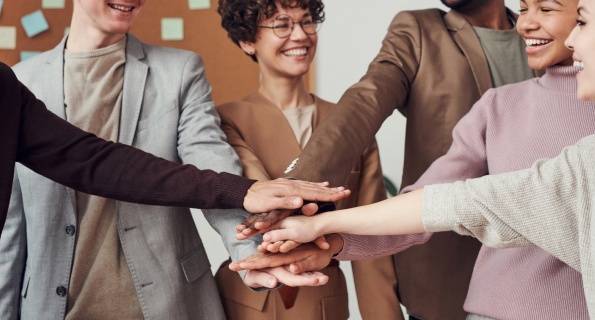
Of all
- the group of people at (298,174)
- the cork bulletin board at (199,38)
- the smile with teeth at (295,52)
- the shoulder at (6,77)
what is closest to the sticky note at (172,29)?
the cork bulletin board at (199,38)

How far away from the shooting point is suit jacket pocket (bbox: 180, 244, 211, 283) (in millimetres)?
1949

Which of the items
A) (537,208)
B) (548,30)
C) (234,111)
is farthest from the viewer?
(234,111)

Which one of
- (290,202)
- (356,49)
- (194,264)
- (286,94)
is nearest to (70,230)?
(194,264)

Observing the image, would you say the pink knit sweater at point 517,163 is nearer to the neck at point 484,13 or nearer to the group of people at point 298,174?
the group of people at point 298,174

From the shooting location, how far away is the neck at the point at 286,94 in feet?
7.54

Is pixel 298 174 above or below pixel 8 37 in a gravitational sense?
above

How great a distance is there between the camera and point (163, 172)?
71.2 inches

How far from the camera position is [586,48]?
1.49 meters

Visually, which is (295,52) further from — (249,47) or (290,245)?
(290,245)

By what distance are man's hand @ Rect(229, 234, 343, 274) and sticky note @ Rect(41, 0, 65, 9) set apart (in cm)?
217

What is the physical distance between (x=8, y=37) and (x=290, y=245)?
7.20 ft

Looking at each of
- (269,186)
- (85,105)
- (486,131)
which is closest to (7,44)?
(85,105)

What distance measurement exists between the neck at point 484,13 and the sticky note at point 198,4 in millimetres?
1619

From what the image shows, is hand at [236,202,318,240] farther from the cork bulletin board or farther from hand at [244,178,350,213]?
the cork bulletin board
